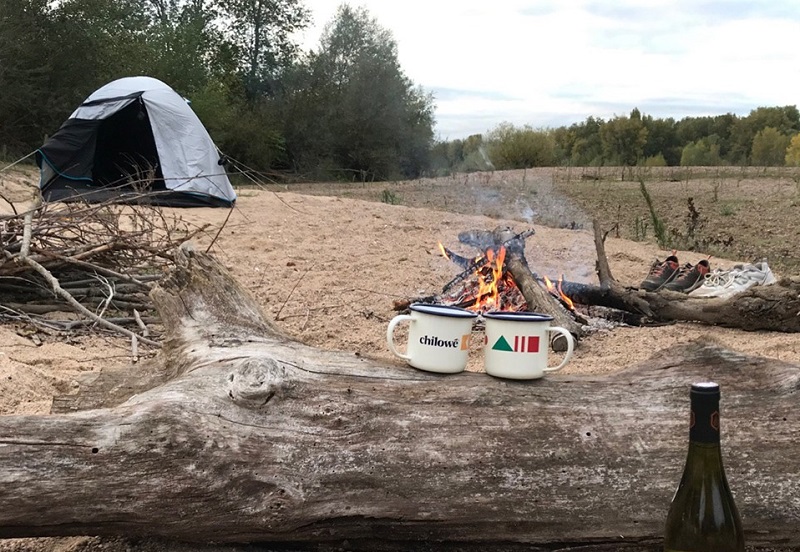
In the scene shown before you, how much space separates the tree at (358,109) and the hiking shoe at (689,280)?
13714mm

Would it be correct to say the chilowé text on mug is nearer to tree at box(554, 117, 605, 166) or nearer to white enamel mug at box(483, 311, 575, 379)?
white enamel mug at box(483, 311, 575, 379)

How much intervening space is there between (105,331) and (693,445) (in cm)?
335

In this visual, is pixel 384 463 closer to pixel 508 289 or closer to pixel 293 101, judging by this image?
pixel 508 289

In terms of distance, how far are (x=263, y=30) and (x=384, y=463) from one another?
25.6 metres

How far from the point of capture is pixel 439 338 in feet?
5.53

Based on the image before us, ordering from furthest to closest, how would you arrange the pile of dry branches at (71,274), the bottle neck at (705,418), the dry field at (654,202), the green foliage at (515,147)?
the green foliage at (515,147) → the dry field at (654,202) → the pile of dry branches at (71,274) → the bottle neck at (705,418)

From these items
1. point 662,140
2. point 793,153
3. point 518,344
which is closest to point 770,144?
point 793,153

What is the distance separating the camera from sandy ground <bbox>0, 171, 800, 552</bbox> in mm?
3178

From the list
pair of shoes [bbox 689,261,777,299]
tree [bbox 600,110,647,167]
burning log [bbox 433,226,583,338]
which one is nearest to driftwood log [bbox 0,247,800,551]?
burning log [bbox 433,226,583,338]

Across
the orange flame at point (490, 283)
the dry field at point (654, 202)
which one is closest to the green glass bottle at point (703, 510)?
the orange flame at point (490, 283)

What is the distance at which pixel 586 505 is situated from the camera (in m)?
1.49

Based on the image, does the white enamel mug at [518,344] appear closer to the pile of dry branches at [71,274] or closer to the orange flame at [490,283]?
the orange flame at [490,283]

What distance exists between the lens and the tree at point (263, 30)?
80.8ft

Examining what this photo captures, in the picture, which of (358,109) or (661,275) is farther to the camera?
(358,109)
